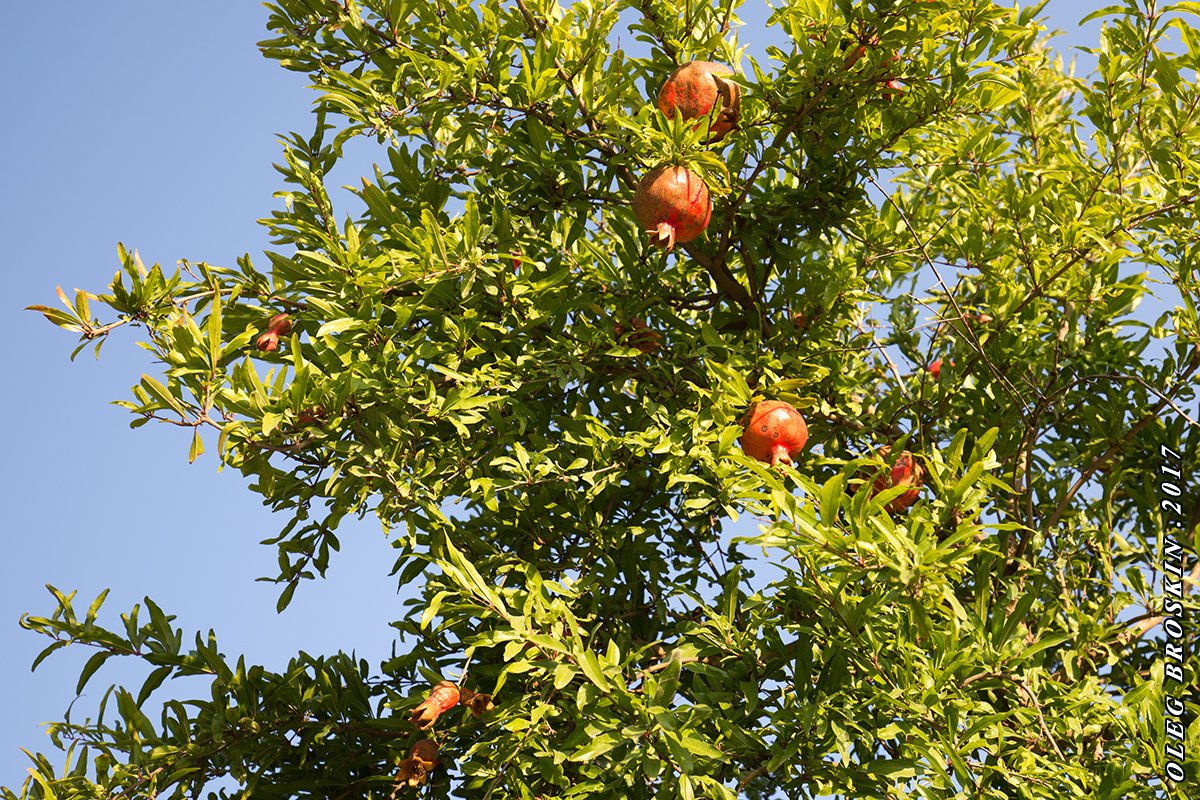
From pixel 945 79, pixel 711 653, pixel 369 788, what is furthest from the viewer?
pixel 369 788

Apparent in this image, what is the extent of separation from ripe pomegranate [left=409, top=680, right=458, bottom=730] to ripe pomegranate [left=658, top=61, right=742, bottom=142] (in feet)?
5.59

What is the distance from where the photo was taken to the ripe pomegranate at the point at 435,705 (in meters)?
3.01

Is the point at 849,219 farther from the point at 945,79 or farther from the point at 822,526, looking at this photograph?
the point at 822,526

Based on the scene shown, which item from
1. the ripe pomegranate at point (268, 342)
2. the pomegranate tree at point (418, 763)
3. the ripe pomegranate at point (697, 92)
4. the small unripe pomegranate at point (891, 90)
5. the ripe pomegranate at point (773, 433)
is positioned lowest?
the pomegranate tree at point (418, 763)

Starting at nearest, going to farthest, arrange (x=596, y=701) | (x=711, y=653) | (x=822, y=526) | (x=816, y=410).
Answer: (x=822, y=526), (x=596, y=701), (x=711, y=653), (x=816, y=410)

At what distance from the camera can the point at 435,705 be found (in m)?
3.03

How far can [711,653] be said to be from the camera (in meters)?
3.03

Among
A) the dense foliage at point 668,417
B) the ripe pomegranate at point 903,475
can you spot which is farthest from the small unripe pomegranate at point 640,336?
the ripe pomegranate at point 903,475

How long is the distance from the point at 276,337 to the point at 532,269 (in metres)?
0.79

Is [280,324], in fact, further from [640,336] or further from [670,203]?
[670,203]

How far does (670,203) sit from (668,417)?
2.10 ft

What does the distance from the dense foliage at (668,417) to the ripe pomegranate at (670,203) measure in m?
0.08

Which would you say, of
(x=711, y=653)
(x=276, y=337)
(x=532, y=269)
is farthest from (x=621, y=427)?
(x=276, y=337)

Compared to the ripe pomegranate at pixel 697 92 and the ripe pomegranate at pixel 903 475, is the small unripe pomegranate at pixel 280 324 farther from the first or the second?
the ripe pomegranate at pixel 903 475
